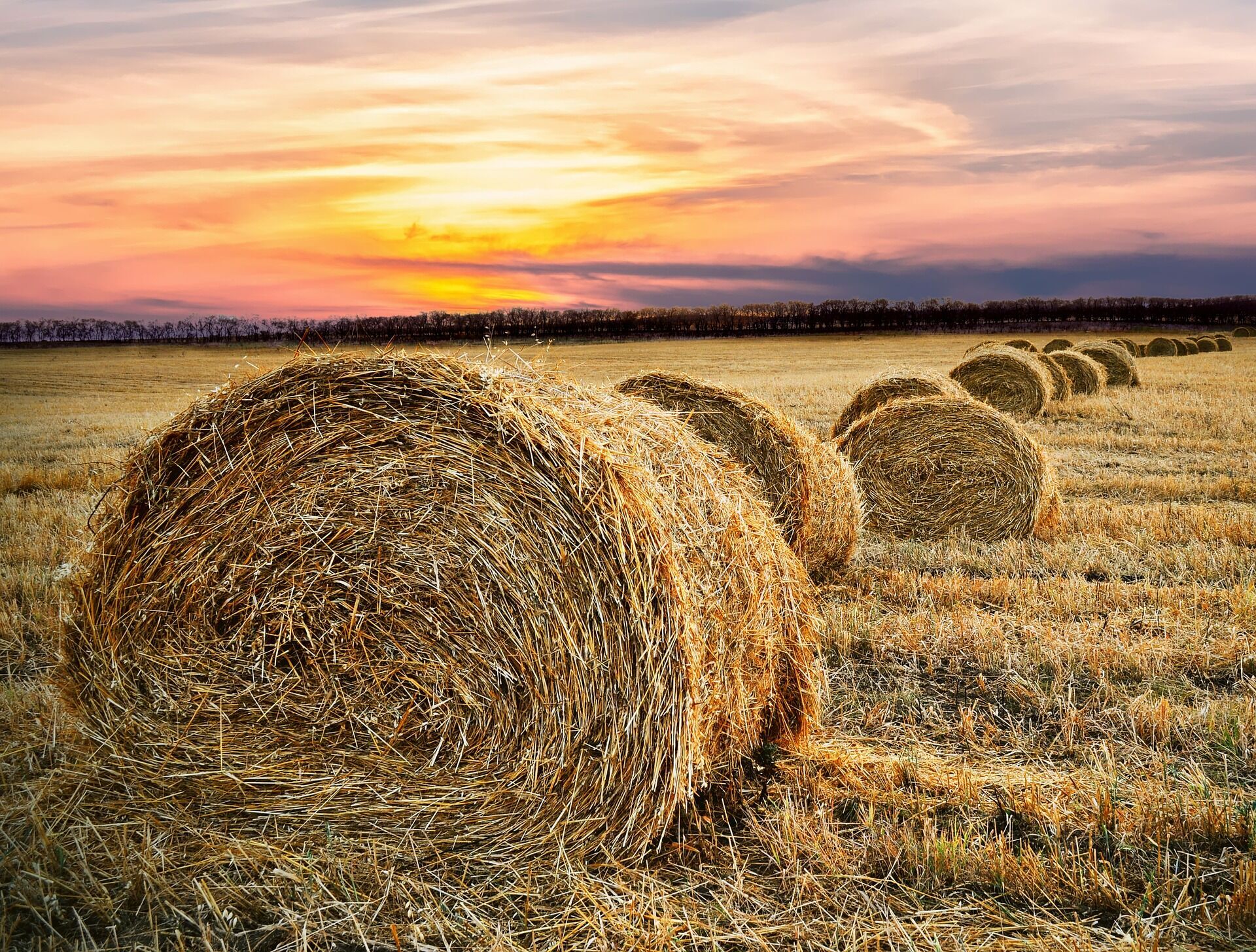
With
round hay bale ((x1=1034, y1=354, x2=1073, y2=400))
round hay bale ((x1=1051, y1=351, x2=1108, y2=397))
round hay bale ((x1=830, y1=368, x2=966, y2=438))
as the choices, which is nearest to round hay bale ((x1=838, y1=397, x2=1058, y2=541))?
round hay bale ((x1=830, y1=368, x2=966, y2=438))

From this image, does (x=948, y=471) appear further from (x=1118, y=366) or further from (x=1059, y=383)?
(x=1118, y=366)

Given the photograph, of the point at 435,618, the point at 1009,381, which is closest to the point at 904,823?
the point at 435,618

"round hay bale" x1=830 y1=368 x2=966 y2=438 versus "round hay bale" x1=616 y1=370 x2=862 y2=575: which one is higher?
"round hay bale" x1=830 y1=368 x2=966 y2=438

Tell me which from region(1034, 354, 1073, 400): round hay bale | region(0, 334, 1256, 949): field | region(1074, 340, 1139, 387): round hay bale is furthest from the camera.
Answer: region(1074, 340, 1139, 387): round hay bale

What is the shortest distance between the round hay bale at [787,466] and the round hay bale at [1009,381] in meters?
10.9

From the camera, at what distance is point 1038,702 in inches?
187

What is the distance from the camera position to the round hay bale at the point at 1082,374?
70.3ft

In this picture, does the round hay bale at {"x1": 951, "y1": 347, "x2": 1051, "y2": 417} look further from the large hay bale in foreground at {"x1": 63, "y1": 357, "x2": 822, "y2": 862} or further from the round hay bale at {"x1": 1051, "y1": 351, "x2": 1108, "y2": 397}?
the large hay bale in foreground at {"x1": 63, "y1": 357, "x2": 822, "y2": 862}

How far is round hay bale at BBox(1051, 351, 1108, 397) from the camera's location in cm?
2142

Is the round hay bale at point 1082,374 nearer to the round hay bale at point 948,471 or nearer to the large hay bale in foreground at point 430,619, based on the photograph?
the round hay bale at point 948,471

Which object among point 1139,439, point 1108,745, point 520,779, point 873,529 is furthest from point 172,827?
point 1139,439

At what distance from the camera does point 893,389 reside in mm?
11336

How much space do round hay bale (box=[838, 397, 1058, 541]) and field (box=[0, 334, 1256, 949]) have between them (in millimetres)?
1257

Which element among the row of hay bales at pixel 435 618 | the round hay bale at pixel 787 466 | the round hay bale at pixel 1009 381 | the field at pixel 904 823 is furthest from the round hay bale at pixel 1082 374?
the row of hay bales at pixel 435 618
